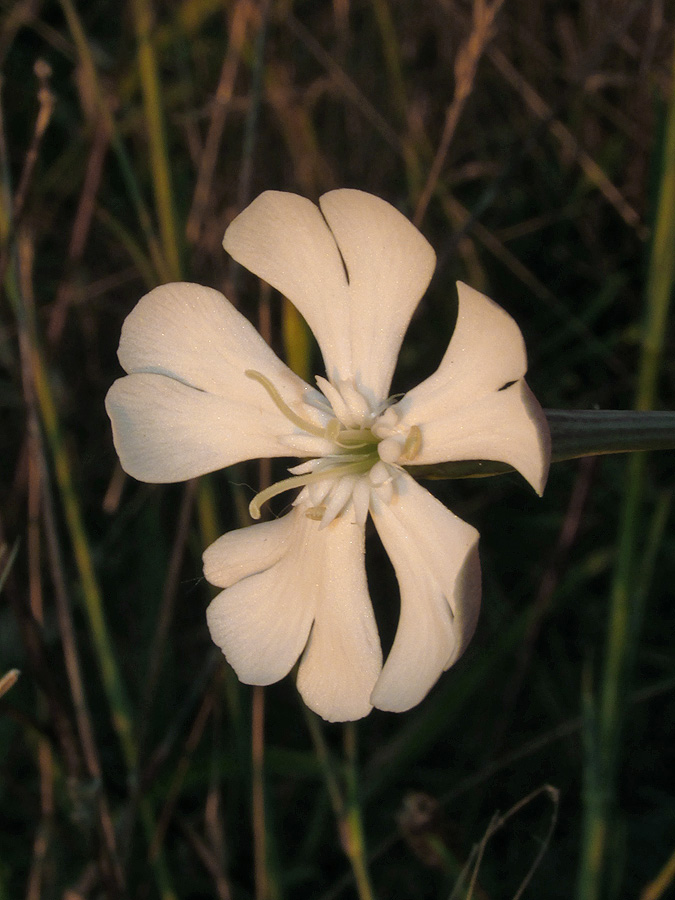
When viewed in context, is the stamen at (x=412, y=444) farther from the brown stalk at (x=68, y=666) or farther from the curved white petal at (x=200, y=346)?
the brown stalk at (x=68, y=666)

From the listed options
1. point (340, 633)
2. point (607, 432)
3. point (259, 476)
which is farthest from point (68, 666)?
point (607, 432)

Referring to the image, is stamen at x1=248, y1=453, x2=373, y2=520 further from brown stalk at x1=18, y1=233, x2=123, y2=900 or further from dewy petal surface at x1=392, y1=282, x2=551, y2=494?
brown stalk at x1=18, y1=233, x2=123, y2=900

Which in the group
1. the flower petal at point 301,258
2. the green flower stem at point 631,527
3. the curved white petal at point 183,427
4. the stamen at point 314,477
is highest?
the flower petal at point 301,258

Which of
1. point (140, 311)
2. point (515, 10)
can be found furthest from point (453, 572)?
point (515, 10)

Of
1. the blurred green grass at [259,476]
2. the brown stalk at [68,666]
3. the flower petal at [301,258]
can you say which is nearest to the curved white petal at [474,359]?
the flower petal at [301,258]

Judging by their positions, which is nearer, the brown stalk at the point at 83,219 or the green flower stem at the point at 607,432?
the green flower stem at the point at 607,432

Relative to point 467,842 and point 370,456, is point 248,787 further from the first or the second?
point 370,456
